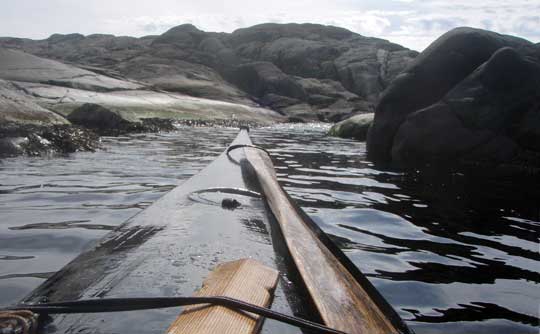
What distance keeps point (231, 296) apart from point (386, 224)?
11.4ft

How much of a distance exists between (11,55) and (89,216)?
3361 centimetres

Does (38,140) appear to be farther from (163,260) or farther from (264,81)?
(264,81)

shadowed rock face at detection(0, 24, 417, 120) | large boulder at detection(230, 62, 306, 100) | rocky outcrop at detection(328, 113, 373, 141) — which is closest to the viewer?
rocky outcrop at detection(328, 113, 373, 141)

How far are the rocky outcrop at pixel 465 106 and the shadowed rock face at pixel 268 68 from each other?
26440 millimetres

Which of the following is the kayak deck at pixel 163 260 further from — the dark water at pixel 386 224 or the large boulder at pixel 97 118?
the large boulder at pixel 97 118

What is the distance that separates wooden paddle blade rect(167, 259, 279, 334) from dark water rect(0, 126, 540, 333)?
1.20 m

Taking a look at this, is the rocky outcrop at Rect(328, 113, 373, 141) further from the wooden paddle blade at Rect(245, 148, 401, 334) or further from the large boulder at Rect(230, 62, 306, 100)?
the large boulder at Rect(230, 62, 306, 100)

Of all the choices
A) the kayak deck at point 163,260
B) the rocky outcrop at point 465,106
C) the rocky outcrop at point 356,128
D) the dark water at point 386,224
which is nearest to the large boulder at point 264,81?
the rocky outcrop at point 356,128

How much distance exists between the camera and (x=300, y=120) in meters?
35.2

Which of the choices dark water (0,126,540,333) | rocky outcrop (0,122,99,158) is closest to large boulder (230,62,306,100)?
rocky outcrop (0,122,99,158)

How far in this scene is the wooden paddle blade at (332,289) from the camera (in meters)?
1.45

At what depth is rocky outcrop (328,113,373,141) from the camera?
16688mm

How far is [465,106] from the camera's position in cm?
979

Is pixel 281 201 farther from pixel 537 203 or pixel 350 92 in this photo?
pixel 350 92
